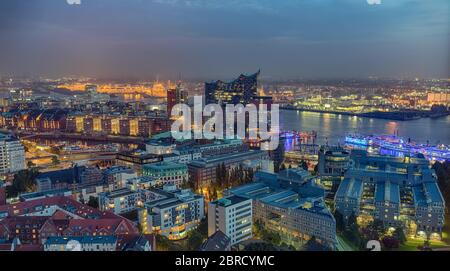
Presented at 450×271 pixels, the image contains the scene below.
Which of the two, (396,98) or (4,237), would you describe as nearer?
(4,237)

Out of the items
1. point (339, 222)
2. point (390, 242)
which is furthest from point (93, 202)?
point (390, 242)

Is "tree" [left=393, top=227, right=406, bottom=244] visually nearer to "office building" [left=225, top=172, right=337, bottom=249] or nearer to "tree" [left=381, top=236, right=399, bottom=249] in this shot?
"tree" [left=381, top=236, right=399, bottom=249]

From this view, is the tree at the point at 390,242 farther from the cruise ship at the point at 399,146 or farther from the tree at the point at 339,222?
the cruise ship at the point at 399,146

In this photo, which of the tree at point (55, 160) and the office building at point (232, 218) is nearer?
the office building at point (232, 218)

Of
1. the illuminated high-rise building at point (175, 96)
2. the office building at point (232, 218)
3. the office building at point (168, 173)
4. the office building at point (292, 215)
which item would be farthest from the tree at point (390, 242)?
the illuminated high-rise building at point (175, 96)

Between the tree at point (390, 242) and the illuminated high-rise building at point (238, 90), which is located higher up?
the illuminated high-rise building at point (238, 90)
